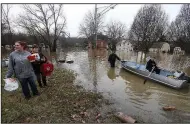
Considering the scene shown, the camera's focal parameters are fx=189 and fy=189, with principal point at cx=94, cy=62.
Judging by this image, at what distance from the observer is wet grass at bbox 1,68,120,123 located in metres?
4.90

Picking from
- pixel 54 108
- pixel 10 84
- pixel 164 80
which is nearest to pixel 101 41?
pixel 164 80

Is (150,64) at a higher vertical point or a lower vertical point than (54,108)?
higher

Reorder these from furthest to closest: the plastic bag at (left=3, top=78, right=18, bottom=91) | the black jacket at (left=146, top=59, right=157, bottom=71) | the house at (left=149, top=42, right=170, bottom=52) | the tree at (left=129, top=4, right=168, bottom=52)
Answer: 1. the house at (left=149, top=42, right=170, bottom=52)
2. the tree at (left=129, top=4, right=168, bottom=52)
3. the black jacket at (left=146, top=59, right=157, bottom=71)
4. the plastic bag at (left=3, top=78, right=18, bottom=91)

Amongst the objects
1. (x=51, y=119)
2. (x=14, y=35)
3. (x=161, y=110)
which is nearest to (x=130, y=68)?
(x=161, y=110)

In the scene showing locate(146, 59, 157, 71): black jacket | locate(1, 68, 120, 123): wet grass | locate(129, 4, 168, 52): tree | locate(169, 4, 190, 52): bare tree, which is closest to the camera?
locate(1, 68, 120, 123): wet grass

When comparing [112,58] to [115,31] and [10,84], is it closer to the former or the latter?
[10,84]

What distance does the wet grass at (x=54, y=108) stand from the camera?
4.90 meters

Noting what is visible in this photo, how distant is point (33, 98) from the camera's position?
6176 mm

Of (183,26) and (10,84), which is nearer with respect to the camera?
(10,84)

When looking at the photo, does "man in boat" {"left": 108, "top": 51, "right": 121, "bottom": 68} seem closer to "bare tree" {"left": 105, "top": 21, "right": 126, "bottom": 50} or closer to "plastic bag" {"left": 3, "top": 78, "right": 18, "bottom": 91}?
"plastic bag" {"left": 3, "top": 78, "right": 18, "bottom": 91}

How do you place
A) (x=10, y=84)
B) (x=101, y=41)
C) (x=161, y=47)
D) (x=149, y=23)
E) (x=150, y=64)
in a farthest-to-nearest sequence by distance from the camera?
(x=161, y=47), (x=101, y=41), (x=149, y=23), (x=150, y=64), (x=10, y=84)

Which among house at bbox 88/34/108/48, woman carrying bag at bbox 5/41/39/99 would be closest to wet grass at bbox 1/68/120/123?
woman carrying bag at bbox 5/41/39/99

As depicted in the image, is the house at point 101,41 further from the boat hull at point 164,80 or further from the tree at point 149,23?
the boat hull at point 164,80

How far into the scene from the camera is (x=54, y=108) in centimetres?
561
